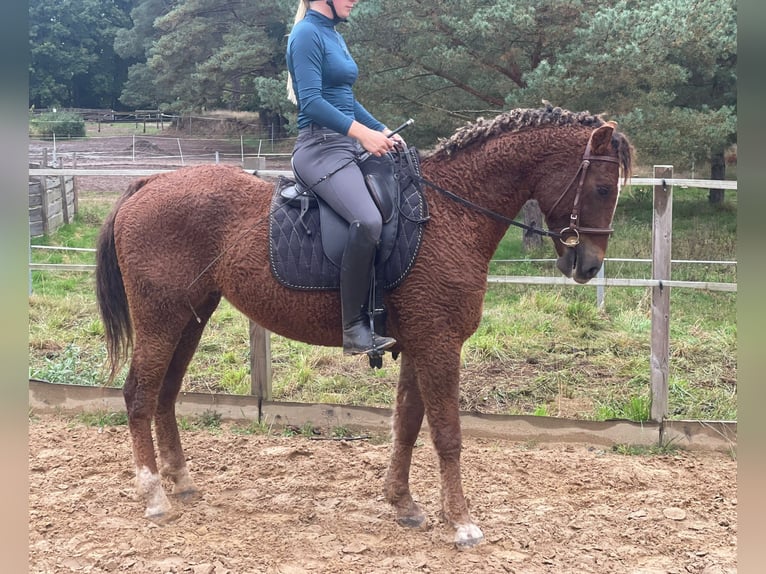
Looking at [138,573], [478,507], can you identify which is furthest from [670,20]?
[138,573]

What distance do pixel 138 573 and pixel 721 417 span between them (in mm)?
4399

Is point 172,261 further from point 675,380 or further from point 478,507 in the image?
point 675,380

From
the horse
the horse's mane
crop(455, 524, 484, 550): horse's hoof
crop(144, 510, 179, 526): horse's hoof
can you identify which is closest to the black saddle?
the horse

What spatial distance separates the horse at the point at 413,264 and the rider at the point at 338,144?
8.5 inches

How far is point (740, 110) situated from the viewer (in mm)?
673

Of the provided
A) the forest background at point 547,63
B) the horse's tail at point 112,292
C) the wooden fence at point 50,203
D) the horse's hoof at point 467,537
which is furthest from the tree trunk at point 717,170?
the wooden fence at point 50,203

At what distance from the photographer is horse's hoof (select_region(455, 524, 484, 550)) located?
3533 millimetres

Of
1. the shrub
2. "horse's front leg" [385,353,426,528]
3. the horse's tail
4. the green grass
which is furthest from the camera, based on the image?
the shrub

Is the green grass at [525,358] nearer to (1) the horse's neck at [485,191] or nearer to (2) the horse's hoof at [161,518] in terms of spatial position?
(2) the horse's hoof at [161,518]

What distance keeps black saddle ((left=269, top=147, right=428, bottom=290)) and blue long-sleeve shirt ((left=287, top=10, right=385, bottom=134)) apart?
1.15 ft

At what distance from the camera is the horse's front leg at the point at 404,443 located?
385cm

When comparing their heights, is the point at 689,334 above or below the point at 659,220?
below

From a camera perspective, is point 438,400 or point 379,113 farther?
point 379,113

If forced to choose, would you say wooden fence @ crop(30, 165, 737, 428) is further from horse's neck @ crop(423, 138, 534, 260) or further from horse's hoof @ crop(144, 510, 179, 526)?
horse's hoof @ crop(144, 510, 179, 526)
